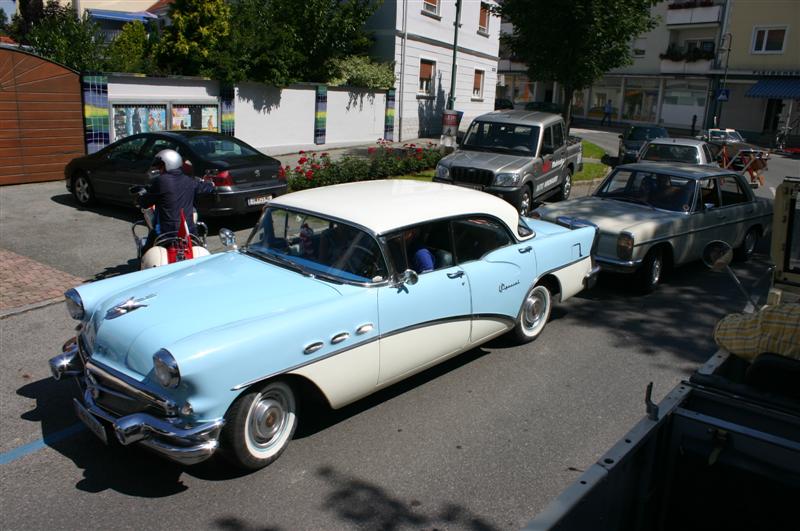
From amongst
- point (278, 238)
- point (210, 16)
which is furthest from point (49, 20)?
point (278, 238)

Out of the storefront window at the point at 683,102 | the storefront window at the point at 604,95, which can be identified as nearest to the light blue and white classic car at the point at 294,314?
the storefront window at the point at 683,102

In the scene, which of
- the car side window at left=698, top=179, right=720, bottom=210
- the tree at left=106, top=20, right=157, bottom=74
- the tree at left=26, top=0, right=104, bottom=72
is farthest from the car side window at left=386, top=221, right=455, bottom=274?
the tree at left=106, top=20, right=157, bottom=74

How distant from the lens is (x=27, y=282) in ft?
25.7

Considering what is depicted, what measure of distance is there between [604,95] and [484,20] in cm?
2524

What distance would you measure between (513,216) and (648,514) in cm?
375

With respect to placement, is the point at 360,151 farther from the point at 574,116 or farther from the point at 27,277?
the point at 574,116

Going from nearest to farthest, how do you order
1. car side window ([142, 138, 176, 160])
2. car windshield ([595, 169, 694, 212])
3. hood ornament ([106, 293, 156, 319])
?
hood ornament ([106, 293, 156, 319]), car windshield ([595, 169, 694, 212]), car side window ([142, 138, 176, 160])

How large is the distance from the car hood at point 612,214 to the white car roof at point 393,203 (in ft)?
7.15

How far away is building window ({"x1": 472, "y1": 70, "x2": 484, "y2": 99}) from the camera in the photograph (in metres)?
31.5

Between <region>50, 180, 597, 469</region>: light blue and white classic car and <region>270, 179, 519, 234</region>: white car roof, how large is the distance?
17mm

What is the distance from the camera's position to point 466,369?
6.10 metres

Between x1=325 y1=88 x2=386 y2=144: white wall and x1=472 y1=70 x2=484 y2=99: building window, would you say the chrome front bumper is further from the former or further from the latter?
x1=472 y1=70 x2=484 y2=99: building window

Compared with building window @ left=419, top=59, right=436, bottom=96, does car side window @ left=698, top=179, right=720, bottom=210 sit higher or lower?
lower

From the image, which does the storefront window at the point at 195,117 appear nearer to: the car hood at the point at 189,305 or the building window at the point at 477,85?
the car hood at the point at 189,305
